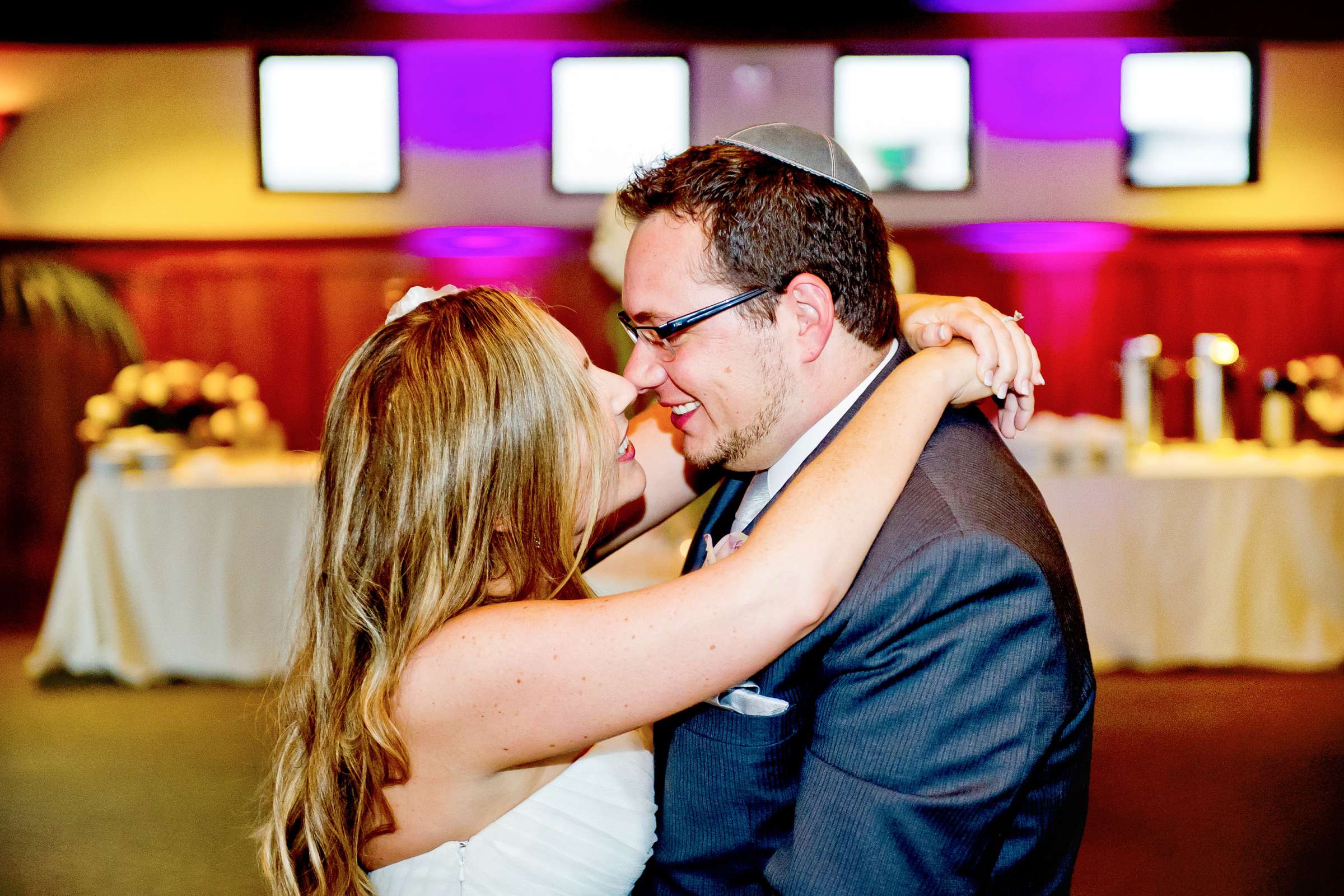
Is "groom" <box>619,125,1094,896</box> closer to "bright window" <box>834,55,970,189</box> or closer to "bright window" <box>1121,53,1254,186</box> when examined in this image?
"bright window" <box>834,55,970,189</box>

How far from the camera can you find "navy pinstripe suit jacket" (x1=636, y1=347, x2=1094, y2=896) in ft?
3.85

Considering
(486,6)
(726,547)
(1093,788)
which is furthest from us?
(486,6)

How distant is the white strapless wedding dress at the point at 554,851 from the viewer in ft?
5.02

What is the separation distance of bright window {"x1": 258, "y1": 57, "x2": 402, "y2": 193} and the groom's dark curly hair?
589 centimetres

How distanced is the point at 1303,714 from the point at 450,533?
13.8ft

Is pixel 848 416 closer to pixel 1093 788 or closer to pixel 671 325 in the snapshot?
pixel 671 325

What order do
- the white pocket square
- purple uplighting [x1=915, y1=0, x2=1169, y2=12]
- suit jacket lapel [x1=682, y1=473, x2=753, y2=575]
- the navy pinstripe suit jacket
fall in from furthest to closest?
A: purple uplighting [x1=915, y1=0, x2=1169, y2=12]
suit jacket lapel [x1=682, y1=473, x2=753, y2=575]
the white pocket square
the navy pinstripe suit jacket

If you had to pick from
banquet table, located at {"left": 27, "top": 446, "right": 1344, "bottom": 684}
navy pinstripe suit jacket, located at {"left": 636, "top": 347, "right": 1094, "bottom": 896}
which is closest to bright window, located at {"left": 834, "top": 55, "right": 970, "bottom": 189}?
banquet table, located at {"left": 27, "top": 446, "right": 1344, "bottom": 684}

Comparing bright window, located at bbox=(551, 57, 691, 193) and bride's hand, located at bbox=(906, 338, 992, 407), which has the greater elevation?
bright window, located at bbox=(551, 57, 691, 193)

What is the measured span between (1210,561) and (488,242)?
4580mm

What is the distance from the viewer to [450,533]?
4.81 ft

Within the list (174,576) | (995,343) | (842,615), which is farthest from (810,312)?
(174,576)

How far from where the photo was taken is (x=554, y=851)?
1.54 m

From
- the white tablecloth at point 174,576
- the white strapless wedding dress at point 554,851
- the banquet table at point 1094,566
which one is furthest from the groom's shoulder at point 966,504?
the white tablecloth at point 174,576
